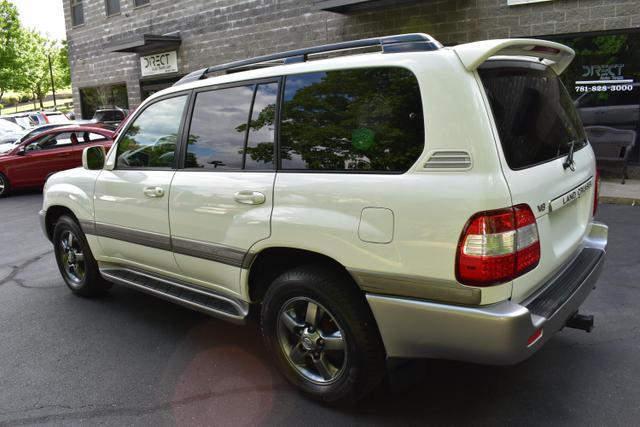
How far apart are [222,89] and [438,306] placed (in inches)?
76.5

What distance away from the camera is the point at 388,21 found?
11609 millimetres

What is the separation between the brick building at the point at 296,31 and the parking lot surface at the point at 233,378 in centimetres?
628

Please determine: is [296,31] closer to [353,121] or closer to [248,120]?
[248,120]

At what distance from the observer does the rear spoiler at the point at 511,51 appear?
2445 millimetres

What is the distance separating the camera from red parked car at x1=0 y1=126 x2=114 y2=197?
12.3 m

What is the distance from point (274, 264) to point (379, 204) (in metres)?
0.93

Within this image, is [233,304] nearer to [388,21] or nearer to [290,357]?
[290,357]

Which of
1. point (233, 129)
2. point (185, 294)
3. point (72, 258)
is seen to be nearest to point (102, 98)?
point (72, 258)

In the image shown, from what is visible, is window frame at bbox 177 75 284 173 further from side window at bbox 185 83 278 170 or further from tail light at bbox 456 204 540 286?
tail light at bbox 456 204 540 286

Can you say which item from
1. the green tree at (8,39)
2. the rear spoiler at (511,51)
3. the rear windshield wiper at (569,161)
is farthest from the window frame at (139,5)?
the green tree at (8,39)

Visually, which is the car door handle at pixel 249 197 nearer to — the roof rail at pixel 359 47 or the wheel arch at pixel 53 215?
the roof rail at pixel 359 47

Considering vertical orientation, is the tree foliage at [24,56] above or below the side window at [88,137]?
above

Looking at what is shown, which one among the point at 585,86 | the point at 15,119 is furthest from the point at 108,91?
the point at 585,86

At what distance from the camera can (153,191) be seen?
3.68 meters
